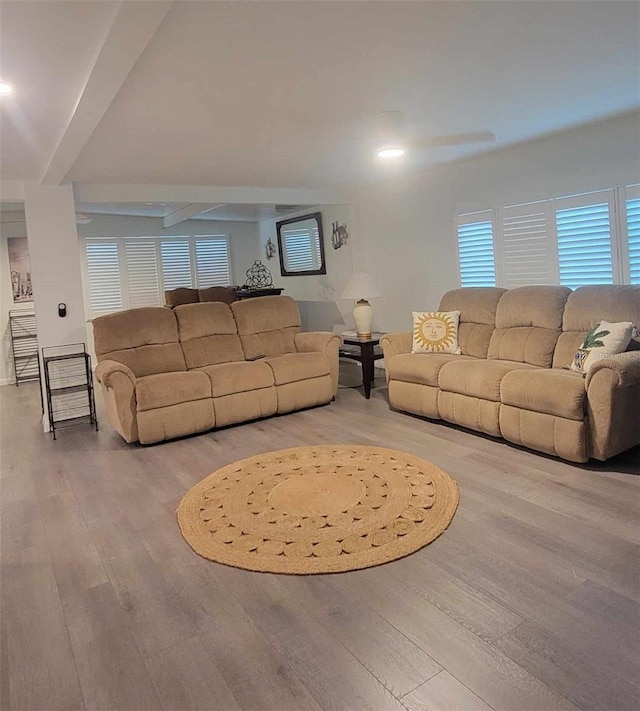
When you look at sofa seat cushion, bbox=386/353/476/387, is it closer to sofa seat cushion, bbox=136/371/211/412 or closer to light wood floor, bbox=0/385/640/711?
light wood floor, bbox=0/385/640/711

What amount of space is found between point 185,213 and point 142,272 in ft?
5.05

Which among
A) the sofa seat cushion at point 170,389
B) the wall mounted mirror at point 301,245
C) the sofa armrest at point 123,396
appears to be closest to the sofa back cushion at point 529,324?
the sofa seat cushion at point 170,389

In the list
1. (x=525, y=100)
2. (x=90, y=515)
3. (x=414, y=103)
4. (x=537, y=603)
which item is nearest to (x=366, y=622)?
(x=537, y=603)

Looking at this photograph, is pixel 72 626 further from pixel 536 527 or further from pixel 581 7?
pixel 581 7

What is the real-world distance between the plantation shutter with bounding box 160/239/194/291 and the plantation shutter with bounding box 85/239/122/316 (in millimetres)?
728

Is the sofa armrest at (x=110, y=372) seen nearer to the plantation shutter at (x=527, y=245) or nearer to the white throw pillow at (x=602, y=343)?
the white throw pillow at (x=602, y=343)

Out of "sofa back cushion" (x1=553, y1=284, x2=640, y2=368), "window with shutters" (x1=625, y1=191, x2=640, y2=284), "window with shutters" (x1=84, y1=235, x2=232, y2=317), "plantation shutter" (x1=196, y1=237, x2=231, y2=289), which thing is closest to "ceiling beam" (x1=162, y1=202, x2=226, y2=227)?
"window with shutters" (x1=84, y1=235, x2=232, y2=317)

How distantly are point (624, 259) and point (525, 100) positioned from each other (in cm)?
150

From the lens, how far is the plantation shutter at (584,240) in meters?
4.23

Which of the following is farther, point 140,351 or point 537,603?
point 140,351

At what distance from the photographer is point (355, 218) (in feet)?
22.2

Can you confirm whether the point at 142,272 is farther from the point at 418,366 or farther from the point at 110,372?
the point at 418,366

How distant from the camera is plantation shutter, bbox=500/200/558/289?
15.4ft

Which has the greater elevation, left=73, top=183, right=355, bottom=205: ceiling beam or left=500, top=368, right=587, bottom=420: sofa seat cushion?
left=73, top=183, right=355, bottom=205: ceiling beam
